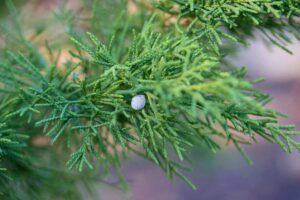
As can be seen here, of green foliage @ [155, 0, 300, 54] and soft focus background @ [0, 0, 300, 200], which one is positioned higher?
green foliage @ [155, 0, 300, 54]

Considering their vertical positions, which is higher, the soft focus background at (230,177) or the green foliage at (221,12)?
the green foliage at (221,12)

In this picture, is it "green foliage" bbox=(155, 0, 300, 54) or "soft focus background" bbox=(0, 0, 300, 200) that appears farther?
"soft focus background" bbox=(0, 0, 300, 200)

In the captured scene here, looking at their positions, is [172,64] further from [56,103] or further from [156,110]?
[56,103]

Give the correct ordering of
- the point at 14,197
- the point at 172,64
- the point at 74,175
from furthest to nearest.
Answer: the point at 74,175 < the point at 14,197 < the point at 172,64

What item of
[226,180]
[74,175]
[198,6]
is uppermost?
[198,6]

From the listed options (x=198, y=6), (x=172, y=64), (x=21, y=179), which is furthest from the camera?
(x=21, y=179)

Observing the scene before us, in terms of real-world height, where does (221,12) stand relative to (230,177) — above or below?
above

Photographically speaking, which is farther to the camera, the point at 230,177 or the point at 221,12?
the point at 230,177

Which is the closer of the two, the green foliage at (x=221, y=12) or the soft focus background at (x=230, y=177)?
the green foliage at (x=221, y=12)

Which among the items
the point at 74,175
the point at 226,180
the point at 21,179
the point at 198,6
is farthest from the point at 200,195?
the point at 198,6

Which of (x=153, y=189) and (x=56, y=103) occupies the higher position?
(x=56, y=103)

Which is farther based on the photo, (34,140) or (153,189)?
(153,189)
